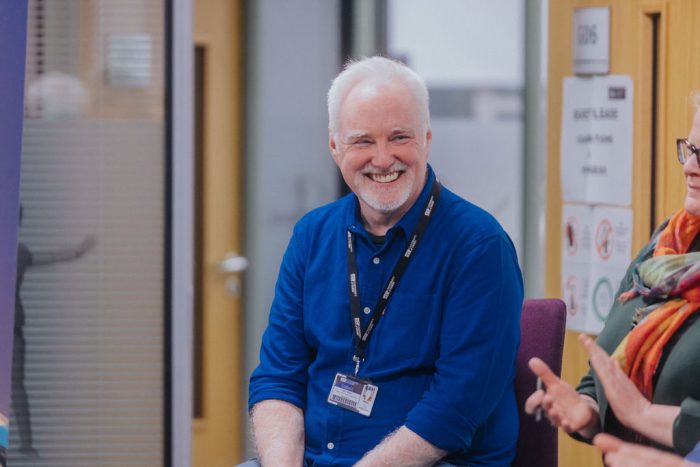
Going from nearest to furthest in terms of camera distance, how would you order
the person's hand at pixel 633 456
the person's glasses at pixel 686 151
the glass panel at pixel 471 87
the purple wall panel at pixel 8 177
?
the person's hand at pixel 633 456 < the person's glasses at pixel 686 151 < the purple wall panel at pixel 8 177 < the glass panel at pixel 471 87

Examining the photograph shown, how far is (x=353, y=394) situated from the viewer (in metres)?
2.49

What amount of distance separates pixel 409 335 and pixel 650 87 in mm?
1422

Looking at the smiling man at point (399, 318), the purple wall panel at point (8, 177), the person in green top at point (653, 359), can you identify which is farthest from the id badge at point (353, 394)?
the purple wall panel at point (8, 177)

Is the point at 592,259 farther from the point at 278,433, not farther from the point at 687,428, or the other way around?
the point at 687,428

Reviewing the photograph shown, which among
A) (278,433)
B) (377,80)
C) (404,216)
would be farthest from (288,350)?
(377,80)

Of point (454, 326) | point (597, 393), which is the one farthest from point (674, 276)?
point (454, 326)

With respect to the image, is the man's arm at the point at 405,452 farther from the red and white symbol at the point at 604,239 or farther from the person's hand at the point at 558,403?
the red and white symbol at the point at 604,239

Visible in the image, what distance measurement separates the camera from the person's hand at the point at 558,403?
2104 millimetres

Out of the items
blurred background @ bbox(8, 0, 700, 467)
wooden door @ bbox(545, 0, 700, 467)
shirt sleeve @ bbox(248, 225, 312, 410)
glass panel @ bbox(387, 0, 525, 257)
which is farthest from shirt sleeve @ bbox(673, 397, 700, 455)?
glass panel @ bbox(387, 0, 525, 257)

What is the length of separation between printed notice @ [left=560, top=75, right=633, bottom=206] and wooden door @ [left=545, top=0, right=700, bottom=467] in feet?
0.15

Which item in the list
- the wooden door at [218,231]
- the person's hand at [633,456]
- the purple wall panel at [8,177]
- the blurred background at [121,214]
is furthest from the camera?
the wooden door at [218,231]

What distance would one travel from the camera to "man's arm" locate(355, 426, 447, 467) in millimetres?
2387

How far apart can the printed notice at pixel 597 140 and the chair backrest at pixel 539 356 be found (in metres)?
1.06

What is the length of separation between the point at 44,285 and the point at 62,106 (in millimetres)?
618
